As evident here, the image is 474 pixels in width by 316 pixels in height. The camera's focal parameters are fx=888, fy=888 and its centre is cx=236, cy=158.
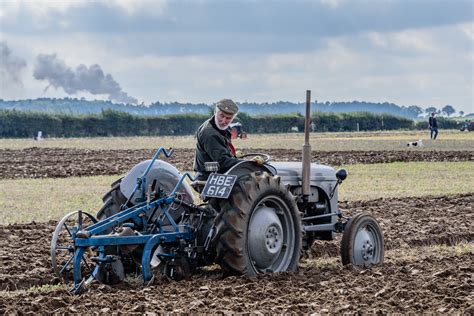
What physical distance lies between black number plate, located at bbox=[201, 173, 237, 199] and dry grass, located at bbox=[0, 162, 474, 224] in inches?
265

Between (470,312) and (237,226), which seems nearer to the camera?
(470,312)

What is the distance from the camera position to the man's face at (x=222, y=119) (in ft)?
28.4

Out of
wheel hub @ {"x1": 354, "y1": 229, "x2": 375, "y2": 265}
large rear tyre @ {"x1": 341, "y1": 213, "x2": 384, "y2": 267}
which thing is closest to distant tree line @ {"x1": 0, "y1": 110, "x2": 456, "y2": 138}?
large rear tyre @ {"x1": 341, "y1": 213, "x2": 384, "y2": 267}

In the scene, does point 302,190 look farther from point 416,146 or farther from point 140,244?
point 416,146

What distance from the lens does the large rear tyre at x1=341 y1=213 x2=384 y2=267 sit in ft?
30.8

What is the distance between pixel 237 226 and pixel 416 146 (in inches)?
1341

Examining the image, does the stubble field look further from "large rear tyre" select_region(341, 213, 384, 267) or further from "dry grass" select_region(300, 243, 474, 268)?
"large rear tyre" select_region(341, 213, 384, 267)

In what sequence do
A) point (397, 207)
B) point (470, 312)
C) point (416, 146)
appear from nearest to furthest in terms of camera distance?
point (470, 312) → point (397, 207) → point (416, 146)

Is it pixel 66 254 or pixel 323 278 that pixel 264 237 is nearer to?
pixel 323 278

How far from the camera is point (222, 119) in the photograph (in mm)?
8672

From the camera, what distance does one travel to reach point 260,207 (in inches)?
340

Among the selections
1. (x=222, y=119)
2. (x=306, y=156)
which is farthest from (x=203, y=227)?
(x=306, y=156)

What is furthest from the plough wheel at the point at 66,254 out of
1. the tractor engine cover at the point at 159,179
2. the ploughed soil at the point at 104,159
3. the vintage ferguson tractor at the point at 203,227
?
the ploughed soil at the point at 104,159

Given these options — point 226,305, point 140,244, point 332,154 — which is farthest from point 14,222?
point 332,154
